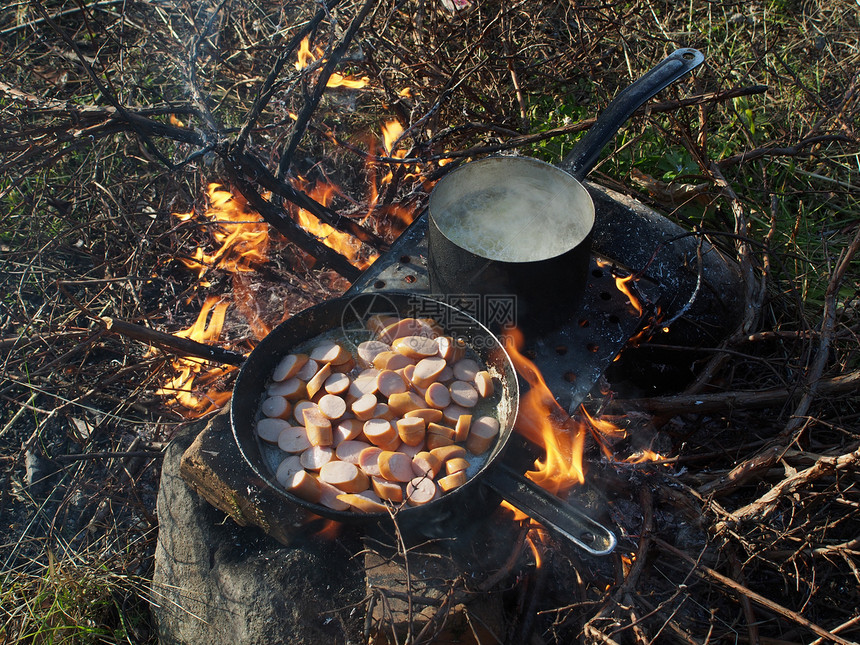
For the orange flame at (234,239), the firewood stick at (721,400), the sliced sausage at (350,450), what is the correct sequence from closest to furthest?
the sliced sausage at (350,450) → the firewood stick at (721,400) → the orange flame at (234,239)

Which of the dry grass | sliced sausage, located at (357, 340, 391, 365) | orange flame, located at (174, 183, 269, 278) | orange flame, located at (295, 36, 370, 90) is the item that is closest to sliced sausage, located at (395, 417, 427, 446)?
sliced sausage, located at (357, 340, 391, 365)

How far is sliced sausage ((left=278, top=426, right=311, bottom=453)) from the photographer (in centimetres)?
209

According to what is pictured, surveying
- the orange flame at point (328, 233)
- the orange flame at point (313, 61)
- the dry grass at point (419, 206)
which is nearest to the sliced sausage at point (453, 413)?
the dry grass at point (419, 206)

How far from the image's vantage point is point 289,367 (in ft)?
7.37

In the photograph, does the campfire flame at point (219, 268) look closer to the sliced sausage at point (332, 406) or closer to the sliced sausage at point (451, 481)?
the sliced sausage at point (332, 406)

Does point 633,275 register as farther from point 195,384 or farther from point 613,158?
point 195,384

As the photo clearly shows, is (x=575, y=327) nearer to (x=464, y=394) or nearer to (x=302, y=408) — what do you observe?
(x=464, y=394)

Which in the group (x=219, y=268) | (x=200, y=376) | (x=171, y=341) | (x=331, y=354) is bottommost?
(x=200, y=376)

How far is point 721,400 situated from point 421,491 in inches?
56.0

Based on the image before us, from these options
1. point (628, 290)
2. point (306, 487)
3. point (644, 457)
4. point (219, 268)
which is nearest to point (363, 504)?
point (306, 487)

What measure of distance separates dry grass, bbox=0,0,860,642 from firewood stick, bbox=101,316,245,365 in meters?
0.35

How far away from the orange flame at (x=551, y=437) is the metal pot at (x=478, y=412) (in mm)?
97

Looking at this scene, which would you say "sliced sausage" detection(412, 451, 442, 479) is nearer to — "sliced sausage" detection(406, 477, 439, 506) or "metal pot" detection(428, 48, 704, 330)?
"sliced sausage" detection(406, 477, 439, 506)

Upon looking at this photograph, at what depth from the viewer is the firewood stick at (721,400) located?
7.92 ft
